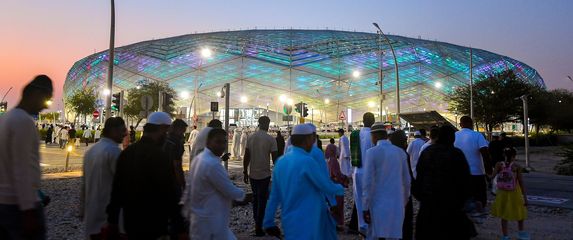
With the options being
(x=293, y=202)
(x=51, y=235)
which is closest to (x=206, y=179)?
(x=293, y=202)

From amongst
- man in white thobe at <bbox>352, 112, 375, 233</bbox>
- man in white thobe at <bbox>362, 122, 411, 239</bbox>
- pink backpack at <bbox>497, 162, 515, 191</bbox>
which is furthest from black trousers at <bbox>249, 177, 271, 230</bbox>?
pink backpack at <bbox>497, 162, 515, 191</bbox>

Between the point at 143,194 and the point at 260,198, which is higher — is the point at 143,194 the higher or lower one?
the higher one

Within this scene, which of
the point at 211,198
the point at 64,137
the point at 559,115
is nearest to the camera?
the point at 211,198

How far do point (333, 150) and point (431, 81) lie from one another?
62015 millimetres

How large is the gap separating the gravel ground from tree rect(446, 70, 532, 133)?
34743mm

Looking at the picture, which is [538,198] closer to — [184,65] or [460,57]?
[184,65]

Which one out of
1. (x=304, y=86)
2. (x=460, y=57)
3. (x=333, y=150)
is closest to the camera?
(x=333, y=150)

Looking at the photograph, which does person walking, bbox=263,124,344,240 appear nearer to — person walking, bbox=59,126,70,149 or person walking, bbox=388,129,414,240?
person walking, bbox=388,129,414,240

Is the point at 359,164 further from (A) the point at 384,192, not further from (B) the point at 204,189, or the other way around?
(B) the point at 204,189

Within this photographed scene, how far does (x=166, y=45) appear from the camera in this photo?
77.6 meters

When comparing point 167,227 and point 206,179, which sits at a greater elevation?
point 206,179

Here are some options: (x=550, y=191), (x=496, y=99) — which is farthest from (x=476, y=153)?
(x=496, y=99)

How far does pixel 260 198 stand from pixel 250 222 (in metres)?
1.18

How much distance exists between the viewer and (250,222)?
7.86 meters
